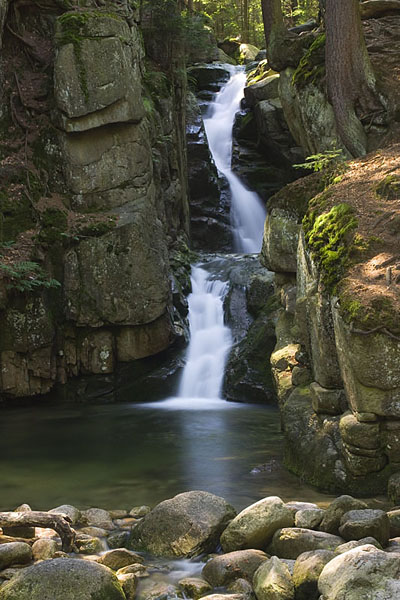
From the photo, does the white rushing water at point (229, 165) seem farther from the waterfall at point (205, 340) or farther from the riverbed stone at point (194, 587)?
the riverbed stone at point (194, 587)

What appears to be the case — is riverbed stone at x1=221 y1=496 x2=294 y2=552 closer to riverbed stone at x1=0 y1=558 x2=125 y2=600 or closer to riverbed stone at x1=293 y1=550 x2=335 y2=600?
riverbed stone at x1=293 y1=550 x2=335 y2=600

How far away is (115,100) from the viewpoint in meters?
14.0

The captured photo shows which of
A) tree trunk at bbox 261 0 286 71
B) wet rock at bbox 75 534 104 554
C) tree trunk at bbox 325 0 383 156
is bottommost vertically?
wet rock at bbox 75 534 104 554

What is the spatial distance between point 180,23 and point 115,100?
609 centimetres

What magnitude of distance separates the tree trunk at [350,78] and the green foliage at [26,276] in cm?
664

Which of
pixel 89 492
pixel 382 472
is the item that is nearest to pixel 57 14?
pixel 89 492

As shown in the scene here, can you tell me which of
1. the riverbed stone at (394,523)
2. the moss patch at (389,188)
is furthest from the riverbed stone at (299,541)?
the moss patch at (389,188)

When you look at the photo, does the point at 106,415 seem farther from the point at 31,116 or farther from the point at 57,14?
the point at 57,14

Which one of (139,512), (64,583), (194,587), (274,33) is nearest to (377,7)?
(274,33)

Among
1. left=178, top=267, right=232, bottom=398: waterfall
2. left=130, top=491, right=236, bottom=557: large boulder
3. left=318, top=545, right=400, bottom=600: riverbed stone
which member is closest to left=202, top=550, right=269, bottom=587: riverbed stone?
left=130, top=491, right=236, bottom=557: large boulder

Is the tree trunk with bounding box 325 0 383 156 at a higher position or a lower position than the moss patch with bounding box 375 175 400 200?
higher

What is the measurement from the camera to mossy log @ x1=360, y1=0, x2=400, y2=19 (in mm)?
14922

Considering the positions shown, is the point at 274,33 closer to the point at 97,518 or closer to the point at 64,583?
the point at 97,518

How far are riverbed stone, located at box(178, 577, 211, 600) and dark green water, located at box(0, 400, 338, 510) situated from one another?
217 cm
